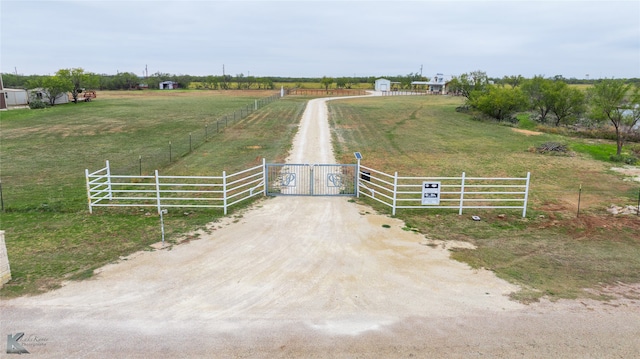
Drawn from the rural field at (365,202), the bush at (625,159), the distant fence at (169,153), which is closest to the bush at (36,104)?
the rural field at (365,202)

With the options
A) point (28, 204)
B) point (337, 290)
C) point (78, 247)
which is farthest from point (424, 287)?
point (28, 204)

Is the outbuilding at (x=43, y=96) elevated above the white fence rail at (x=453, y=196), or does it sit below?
above

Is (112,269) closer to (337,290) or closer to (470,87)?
(337,290)

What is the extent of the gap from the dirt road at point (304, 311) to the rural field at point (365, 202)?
2.75ft

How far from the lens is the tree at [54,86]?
5494 cm

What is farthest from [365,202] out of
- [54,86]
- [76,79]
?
[76,79]

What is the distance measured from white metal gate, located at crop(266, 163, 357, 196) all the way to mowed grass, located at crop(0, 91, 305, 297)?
117 inches

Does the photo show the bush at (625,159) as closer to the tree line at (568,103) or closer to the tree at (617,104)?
the tree at (617,104)

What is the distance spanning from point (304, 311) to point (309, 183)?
385 inches

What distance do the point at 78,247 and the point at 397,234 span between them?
8.76 m

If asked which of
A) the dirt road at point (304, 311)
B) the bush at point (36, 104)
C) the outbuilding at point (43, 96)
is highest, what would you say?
the outbuilding at point (43, 96)

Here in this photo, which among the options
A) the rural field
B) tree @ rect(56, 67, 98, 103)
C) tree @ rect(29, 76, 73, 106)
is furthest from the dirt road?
tree @ rect(56, 67, 98, 103)

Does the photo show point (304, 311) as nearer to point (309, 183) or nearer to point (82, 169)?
point (309, 183)

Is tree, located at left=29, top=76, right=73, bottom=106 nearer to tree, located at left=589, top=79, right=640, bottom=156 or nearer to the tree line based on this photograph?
the tree line
